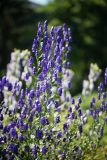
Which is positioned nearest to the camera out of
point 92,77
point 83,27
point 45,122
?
point 45,122

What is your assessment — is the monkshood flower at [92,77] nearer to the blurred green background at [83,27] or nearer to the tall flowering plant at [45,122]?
the tall flowering plant at [45,122]

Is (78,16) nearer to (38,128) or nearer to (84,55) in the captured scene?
(84,55)

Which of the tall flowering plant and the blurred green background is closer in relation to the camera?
the tall flowering plant

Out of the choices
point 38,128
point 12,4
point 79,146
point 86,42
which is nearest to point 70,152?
point 79,146

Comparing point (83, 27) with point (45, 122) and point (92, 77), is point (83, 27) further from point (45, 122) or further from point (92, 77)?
point (45, 122)

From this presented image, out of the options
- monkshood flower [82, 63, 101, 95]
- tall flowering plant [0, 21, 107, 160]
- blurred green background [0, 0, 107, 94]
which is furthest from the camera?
blurred green background [0, 0, 107, 94]

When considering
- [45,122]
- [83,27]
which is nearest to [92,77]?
[45,122]

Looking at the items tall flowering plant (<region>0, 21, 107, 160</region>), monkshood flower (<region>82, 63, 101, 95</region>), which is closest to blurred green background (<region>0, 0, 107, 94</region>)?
monkshood flower (<region>82, 63, 101, 95</region>)

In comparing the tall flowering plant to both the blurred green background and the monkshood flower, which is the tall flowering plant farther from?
the blurred green background

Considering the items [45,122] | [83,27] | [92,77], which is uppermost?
[83,27]

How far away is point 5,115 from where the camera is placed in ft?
19.8


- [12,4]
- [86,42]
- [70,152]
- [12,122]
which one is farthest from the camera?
[12,4]

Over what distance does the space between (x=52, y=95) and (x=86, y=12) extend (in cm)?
1927

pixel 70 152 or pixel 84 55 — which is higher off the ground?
pixel 84 55
